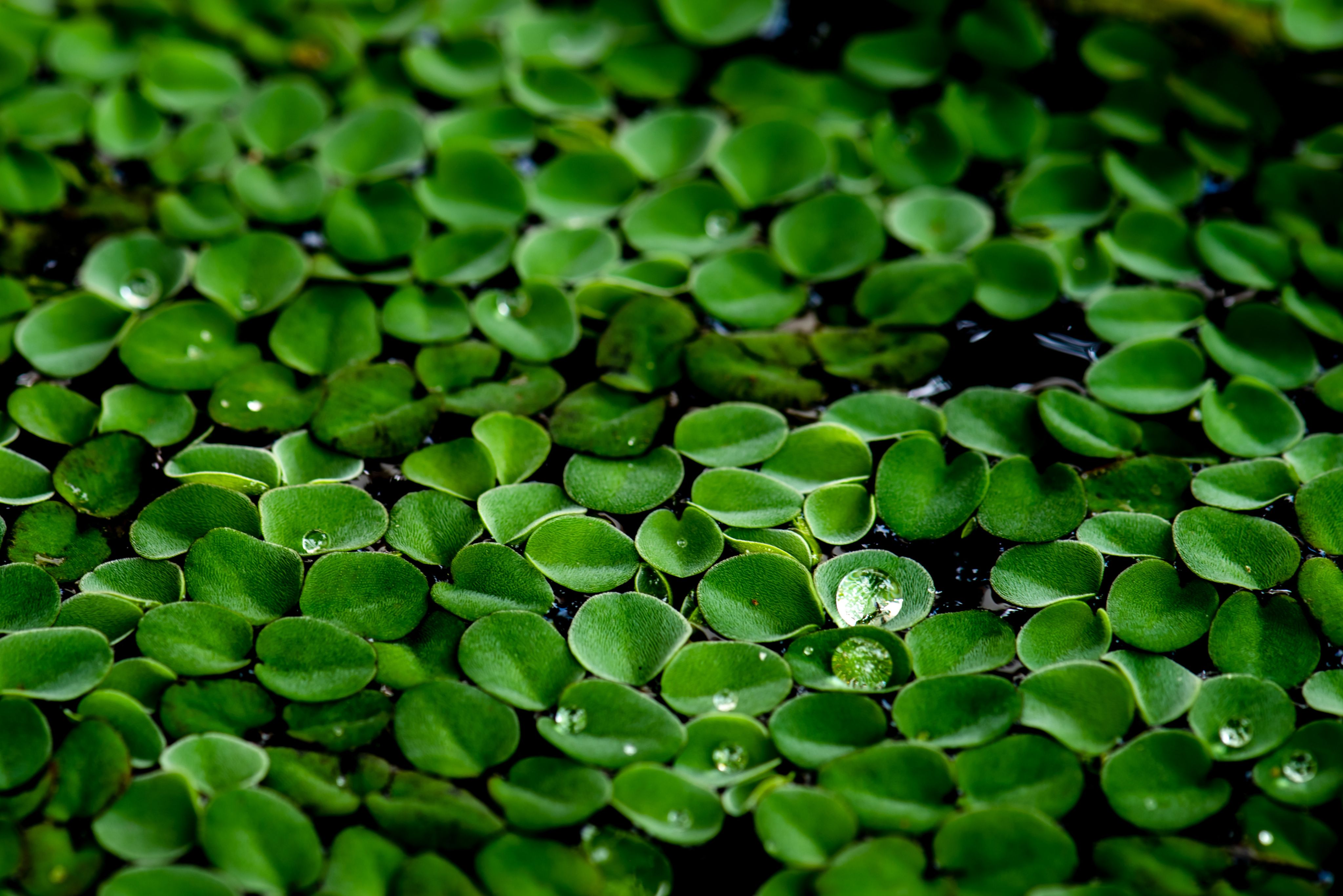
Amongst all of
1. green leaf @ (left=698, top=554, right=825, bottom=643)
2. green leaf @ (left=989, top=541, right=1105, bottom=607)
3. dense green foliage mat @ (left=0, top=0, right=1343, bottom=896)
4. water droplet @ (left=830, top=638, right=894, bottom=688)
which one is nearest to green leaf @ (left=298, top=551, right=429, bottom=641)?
dense green foliage mat @ (left=0, top=0, right=1343, bottom=896)

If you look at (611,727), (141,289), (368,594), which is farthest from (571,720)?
(141,289)

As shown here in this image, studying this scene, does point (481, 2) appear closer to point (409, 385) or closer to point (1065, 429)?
point (409, 385)

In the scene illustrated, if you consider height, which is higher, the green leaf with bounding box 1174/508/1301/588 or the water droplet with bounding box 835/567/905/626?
the green leaf with bounding box 1174/508/1301/588

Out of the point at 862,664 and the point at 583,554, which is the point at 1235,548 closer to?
the point at 862,664

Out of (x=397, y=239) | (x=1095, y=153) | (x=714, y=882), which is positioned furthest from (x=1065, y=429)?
(x=397, y=239)

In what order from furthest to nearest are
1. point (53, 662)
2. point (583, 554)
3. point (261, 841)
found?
point (583, 554) < point (53, 662) < point (261, 841)

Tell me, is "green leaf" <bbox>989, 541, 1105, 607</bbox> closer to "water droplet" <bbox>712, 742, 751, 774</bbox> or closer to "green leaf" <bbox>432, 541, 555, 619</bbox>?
"water droplet" <bbox>712, 742, 751, 774</bbox>

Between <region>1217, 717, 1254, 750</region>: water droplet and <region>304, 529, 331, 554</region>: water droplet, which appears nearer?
<region>1217, 717, 1254, 750</region>: water droplet
